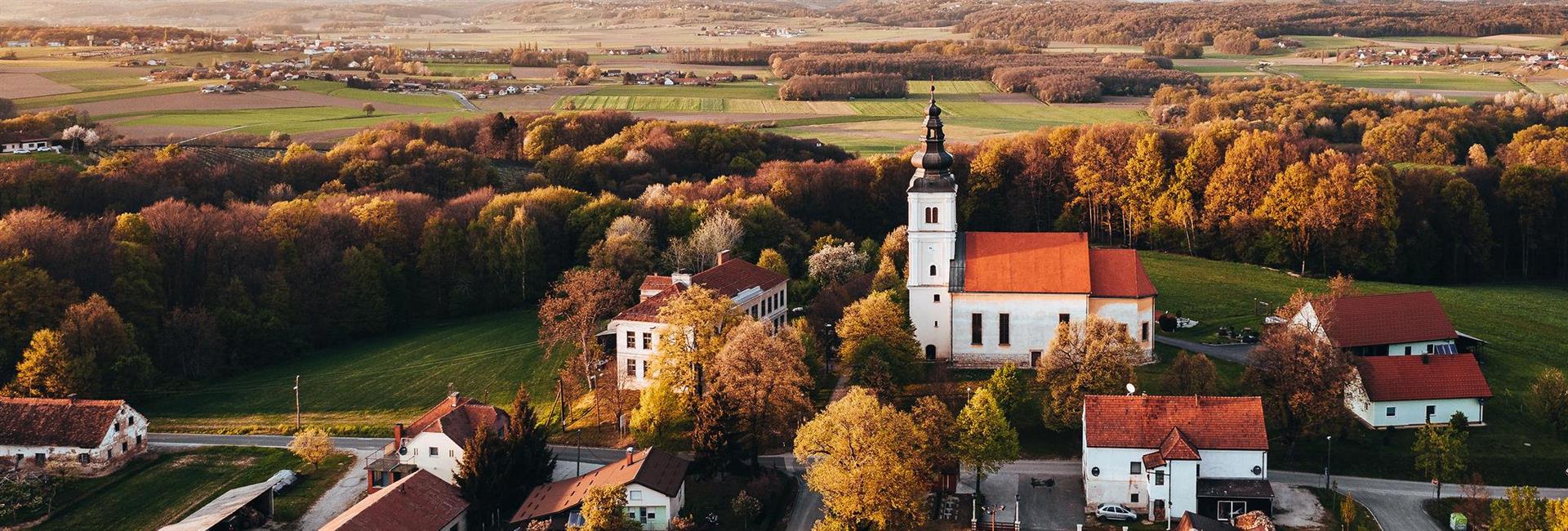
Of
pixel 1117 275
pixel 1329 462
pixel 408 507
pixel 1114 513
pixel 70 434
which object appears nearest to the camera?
pixel 408 507

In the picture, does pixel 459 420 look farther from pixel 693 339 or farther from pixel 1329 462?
pixel 1329 462

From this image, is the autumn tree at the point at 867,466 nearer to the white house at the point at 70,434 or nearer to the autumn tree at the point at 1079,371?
the autumn tree at the point at 1079,371

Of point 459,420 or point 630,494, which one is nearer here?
point 630,494

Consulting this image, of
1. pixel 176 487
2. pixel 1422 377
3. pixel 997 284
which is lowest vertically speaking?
pixel 176 487

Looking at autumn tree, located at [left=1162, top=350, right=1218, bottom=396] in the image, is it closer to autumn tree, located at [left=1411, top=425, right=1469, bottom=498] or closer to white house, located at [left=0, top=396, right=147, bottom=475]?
autumn tree, located at [left=1411, top=425, right=1469, bottom=498]

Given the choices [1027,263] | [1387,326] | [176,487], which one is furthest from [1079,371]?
[176,487]

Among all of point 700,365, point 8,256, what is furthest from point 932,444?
point 8,256

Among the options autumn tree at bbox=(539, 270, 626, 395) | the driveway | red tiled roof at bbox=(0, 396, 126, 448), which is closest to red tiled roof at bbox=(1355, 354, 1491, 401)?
the driveway
